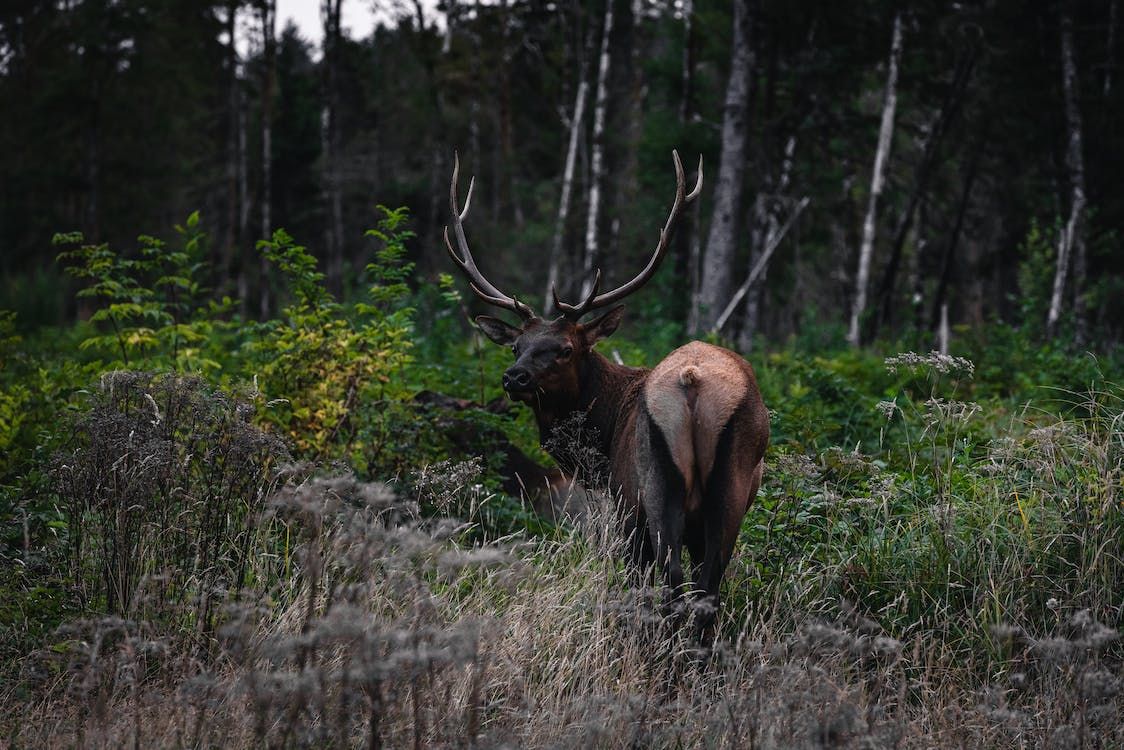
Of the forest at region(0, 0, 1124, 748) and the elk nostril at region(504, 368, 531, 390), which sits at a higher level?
the elk nostril at region(504, 368, 531, 390)

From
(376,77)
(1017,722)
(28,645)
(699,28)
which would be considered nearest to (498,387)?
(28,645)

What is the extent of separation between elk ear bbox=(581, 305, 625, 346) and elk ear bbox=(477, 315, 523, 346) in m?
0.54

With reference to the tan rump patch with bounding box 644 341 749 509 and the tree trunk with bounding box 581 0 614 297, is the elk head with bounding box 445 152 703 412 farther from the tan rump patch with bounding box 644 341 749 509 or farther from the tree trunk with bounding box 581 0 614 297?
the tree trunk with bounding box 581 0 614 297

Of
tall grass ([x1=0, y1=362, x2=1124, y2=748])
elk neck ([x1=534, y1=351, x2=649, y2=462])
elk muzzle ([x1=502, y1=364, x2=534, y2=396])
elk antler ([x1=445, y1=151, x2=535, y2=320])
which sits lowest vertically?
tall grass ([x1=0, y1=362, x2=1124, y2=748])

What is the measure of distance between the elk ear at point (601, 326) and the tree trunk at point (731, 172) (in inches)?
278

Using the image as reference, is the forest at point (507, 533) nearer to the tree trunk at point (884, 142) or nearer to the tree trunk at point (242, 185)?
the tree trunk at point (884, 142)

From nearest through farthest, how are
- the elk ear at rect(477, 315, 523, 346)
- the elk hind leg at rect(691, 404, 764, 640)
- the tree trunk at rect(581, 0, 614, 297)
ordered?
the elk hind leg at rect(691, 404, 764, 640) < the elk ear at rect(477, 315, 523, 346) < the tree trunk at rect(581, 0, 614, 297)

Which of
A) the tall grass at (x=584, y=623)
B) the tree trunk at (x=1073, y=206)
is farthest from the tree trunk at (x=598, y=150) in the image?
the tall grass at (x=584, y=623)

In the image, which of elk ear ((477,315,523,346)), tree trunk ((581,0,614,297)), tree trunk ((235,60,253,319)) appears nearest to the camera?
elk ear ((477,315,523,346))

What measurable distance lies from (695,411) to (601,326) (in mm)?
1921

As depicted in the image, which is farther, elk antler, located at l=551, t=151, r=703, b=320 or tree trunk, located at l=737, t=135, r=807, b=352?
tree trunk, located at l=737, t=135, r=807, b=352

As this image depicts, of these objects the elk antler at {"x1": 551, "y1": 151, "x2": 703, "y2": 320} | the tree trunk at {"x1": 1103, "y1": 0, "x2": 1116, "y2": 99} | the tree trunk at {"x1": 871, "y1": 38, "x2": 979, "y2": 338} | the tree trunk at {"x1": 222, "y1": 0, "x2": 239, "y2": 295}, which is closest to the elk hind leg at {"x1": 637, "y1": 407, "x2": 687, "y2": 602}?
the elk antler at {"x1": 551, "y1": 151, "x2": 703, "y2": 320}

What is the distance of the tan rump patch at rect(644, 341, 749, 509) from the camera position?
466 centimetres

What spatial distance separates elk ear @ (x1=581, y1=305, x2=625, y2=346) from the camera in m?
6.45
